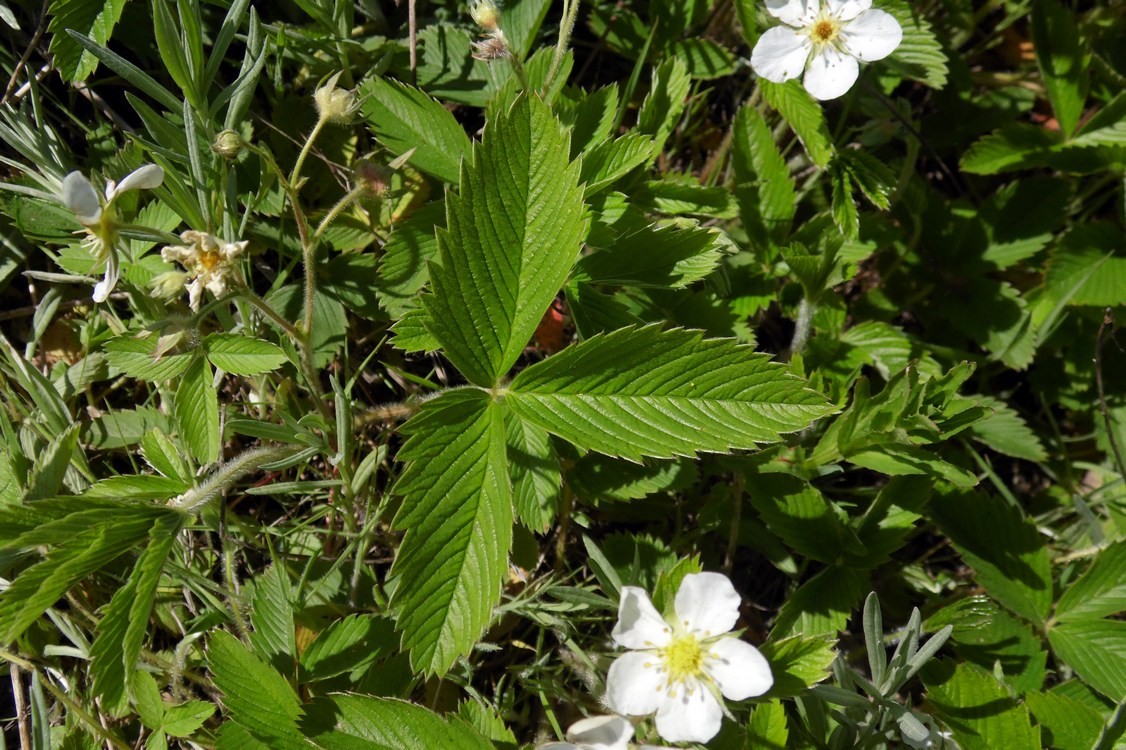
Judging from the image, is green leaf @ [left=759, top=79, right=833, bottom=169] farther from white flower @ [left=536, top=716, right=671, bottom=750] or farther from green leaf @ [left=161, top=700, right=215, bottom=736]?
green leaf @ [left=161, top=700, right=215, bottom=736]

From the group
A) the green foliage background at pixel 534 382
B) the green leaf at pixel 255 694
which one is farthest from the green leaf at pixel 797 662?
the green leaf at pixel 255 694

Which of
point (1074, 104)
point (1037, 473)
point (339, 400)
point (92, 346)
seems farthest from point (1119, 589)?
point (92, 346)

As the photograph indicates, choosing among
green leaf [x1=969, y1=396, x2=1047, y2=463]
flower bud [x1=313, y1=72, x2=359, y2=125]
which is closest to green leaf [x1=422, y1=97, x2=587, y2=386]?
flower bud [x1=313, y1=72, x2=359, y2=125]

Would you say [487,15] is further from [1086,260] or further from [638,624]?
[1086,260]

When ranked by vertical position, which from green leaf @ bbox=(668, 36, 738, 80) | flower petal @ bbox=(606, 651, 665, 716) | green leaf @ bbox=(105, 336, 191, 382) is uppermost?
green leaf @ bbox=(668, 36, 738, 80)

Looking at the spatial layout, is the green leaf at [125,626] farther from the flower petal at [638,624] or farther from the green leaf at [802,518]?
the green leaf at [802,518]

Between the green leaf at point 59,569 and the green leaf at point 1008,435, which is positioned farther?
the green leaf at point 1008,435
